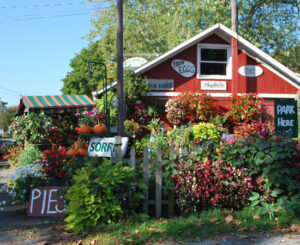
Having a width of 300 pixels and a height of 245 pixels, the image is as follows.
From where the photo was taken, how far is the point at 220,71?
14.8 meters

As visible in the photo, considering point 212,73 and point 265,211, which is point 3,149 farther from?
point 265,211

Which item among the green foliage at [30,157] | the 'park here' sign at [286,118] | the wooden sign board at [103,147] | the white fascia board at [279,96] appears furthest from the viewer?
the white fascia board at [279,96]

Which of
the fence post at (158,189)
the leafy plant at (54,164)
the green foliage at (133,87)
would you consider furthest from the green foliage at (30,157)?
the fence post at (158,189)

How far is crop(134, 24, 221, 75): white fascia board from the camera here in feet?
43.7

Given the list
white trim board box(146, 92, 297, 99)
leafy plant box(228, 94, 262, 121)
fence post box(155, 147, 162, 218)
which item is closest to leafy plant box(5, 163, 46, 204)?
fence post box(155, 147, 162, 218)

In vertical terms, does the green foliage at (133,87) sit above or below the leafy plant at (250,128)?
Result: above

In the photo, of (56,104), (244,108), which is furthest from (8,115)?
(244,108)

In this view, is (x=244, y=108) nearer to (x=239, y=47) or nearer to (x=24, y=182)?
(x=239, y=47)

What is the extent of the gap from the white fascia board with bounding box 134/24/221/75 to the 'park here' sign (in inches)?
300

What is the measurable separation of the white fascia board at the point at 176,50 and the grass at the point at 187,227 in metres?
8.57

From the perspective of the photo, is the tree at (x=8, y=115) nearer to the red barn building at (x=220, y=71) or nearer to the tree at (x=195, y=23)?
the tree at (x=195, y=23)

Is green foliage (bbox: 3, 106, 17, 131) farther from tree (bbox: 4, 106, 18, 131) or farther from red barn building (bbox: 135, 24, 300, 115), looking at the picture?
red barn building (bbox: 135, 24, 300, 115)

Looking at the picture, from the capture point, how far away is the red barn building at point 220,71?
13.8 m

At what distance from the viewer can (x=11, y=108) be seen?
8088cm
